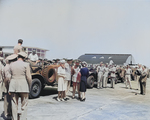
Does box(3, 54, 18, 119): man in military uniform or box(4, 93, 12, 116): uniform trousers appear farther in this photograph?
box(4, 93, 12, 116): uniform trousers

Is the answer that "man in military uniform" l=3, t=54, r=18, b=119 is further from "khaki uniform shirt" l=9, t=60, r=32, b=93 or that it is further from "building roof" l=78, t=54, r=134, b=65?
"building roof" l=78, t=54, r=134, b=65

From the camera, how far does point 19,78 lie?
406 centimetres

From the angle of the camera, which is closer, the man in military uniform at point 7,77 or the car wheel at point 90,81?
the man in military uniform at point 7,77

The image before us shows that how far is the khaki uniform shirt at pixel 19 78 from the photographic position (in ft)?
13.2

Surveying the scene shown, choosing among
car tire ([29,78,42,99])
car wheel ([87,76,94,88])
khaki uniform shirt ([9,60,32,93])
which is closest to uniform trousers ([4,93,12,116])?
khaki uniform shirt ([9,60,32,93])

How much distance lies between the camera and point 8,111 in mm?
4730

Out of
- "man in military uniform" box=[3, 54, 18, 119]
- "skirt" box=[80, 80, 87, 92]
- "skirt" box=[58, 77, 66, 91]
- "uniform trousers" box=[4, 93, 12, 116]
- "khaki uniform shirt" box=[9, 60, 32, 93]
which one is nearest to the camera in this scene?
"khaki uniform shirt" box=[9, 60, 32, 93]

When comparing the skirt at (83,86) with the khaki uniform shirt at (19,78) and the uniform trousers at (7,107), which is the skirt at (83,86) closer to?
the uniform trousers at (7,107)

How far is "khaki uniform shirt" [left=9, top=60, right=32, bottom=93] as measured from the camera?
13.2ft

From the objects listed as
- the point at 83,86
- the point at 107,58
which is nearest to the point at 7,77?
the point at 83,86

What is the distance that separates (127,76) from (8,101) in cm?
887

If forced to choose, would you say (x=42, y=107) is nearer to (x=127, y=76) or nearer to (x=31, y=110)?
(x=31, y=110)

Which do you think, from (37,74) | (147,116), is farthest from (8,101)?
(147,116)

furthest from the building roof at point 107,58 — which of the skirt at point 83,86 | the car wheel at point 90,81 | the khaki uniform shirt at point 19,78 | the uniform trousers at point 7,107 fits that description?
the khaki uniform shirt at point 19,78
